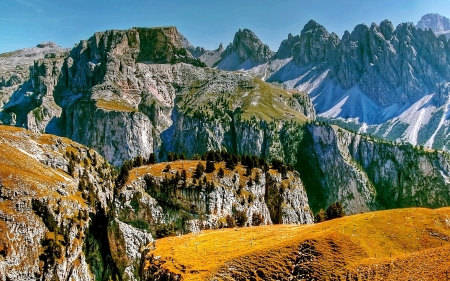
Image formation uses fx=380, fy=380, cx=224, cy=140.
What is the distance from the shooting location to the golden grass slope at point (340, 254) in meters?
43.2

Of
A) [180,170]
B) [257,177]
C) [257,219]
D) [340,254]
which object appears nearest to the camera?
[340,254]

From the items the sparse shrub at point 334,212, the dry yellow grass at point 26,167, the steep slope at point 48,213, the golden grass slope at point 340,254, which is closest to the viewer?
the golden grass slope at point 340,254

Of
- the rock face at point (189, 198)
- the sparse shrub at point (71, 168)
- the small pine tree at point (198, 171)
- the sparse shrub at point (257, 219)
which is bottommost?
the sparse shrub at point (257, 219)

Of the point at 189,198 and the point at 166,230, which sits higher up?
the point at 189,198

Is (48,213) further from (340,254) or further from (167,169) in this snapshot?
(340,254)

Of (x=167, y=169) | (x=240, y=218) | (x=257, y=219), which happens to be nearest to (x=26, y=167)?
(x=167, y=169)

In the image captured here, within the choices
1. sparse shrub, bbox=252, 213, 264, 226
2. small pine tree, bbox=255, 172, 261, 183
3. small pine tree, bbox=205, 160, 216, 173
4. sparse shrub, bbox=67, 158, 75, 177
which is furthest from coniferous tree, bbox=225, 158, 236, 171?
sparse shrub, bbox=67, 158, 75, 177

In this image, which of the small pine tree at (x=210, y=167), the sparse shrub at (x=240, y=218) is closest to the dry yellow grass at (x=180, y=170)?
the small pine tree at (x=210, y=167)

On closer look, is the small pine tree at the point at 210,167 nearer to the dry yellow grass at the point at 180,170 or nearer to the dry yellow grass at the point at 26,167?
the dry yellow grass at the point at 180,170

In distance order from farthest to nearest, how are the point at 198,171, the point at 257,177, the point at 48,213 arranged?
the point at 257,177, the point at 198,171, the point at 48,213

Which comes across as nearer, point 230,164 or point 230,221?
point 230,221

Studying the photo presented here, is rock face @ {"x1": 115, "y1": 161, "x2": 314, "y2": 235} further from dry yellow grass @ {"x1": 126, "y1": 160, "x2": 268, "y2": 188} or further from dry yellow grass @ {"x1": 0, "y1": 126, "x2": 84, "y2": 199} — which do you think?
Result: dry yellow grass @ {"x1": 0, "y1": 126, "x2": 84, "y2": 199}

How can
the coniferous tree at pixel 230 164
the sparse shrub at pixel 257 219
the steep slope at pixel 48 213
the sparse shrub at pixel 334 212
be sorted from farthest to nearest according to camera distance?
the coniferous tree at pixel 230 164 < the sparse shrub at pixel 257 219 < the sparse shrub at pixel 334 212 < the steep slope at pixel 48 213

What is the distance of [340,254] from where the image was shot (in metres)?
49.3
